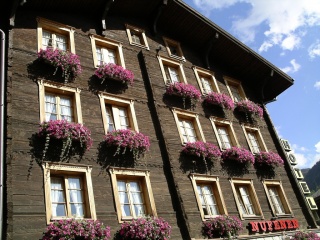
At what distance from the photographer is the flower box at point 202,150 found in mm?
13805

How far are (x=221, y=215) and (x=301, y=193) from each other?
6.48m

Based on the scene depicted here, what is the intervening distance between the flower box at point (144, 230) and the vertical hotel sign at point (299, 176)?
10.2m

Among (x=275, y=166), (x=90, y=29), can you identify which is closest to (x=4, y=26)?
(x=90, y=29)

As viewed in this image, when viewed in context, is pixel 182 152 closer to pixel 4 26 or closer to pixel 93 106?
pixel 93 106

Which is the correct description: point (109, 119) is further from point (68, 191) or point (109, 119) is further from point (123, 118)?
point (68, 191)

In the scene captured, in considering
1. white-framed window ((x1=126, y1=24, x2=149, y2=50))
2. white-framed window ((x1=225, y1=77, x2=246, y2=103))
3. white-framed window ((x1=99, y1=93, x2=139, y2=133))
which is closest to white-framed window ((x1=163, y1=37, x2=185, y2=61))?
white-framed window ((x1=126, y1=24, x2=149, y2=50))

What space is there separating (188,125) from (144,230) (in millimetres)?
6493

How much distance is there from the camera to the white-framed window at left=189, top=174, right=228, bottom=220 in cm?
1302

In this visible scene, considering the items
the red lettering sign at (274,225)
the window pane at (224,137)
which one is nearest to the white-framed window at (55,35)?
the window pane at (224,137)

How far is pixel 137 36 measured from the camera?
17.4m

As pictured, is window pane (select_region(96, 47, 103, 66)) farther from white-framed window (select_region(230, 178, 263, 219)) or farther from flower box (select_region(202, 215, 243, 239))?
flower box (select_region(202, 215, 243, 239))

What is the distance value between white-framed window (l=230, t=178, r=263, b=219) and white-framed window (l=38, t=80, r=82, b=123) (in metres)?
7.28

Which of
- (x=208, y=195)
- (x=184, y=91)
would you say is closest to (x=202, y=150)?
(x=208, y=195)

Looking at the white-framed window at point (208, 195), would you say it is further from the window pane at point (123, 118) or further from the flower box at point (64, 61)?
the flower box at point (64, 61)
